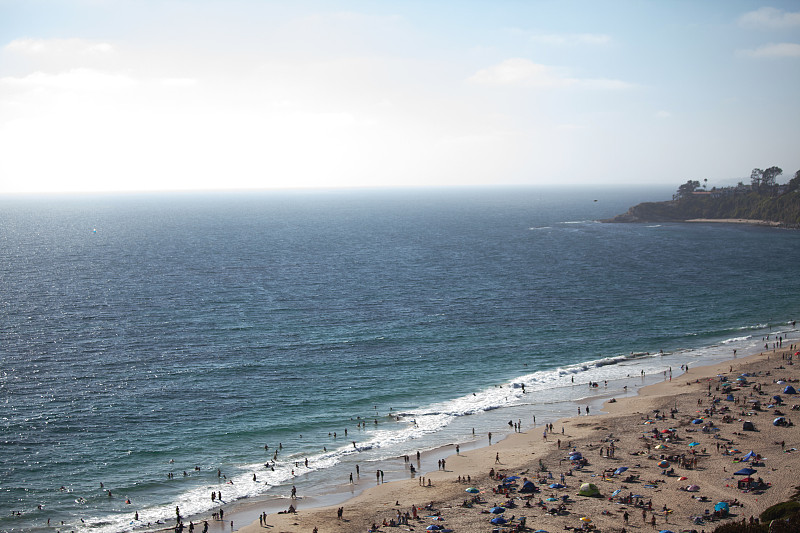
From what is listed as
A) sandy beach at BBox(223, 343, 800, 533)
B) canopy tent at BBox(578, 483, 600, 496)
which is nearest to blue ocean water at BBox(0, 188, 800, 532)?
sandy beach at BBox(223, 343, 800, 533)

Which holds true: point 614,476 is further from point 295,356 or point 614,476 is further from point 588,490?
point 295,356

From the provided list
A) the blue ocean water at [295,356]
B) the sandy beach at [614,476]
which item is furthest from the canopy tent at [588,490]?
the blue ocean water at [295,356]

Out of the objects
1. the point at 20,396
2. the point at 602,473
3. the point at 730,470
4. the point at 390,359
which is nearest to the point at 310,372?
the point at 390,359

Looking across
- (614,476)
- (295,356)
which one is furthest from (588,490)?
(295,356)

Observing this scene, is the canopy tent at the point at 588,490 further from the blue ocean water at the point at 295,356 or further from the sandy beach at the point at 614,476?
the blue ocean water at the point at 295,356

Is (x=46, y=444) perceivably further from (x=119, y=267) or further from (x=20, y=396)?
(x=119, y=267)

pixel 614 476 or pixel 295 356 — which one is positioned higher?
pixel 295 356
